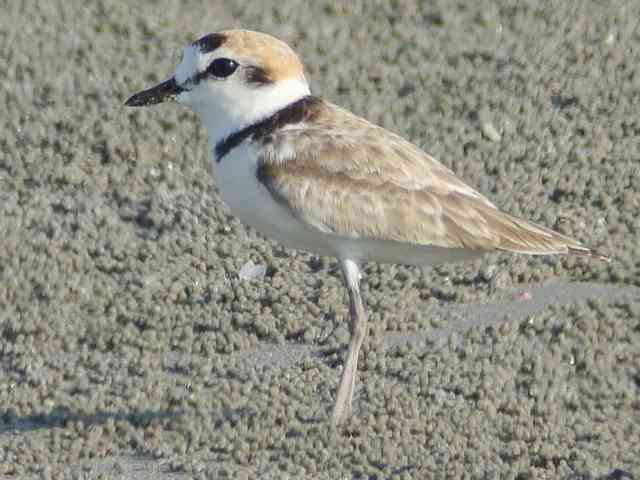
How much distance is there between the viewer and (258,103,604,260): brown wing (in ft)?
20.9

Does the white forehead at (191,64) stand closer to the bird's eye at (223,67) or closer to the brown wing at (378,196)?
the bird's eye at (223,67)

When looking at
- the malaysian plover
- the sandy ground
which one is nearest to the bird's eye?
the malaysian plover

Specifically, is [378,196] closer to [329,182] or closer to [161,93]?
[329,182]

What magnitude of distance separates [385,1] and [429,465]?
532 cm

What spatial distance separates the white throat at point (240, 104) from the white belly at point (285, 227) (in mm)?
163

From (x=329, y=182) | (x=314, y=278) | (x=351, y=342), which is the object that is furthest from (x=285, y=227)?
(x=314, y=278)

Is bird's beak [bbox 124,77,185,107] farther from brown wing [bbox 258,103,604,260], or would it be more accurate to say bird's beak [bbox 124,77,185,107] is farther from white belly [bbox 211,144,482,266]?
brown wing [bbox 258,103,604,260]

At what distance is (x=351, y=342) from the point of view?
659cm

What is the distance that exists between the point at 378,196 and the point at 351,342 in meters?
0.63

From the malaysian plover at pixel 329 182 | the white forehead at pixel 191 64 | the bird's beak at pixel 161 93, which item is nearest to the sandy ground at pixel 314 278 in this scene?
the malaysian plover at pixel 329 182

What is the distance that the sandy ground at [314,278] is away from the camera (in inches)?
249

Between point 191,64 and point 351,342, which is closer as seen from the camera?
point 351,342

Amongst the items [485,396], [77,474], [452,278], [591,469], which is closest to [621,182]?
[452,278]

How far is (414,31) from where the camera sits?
33.9 feet
